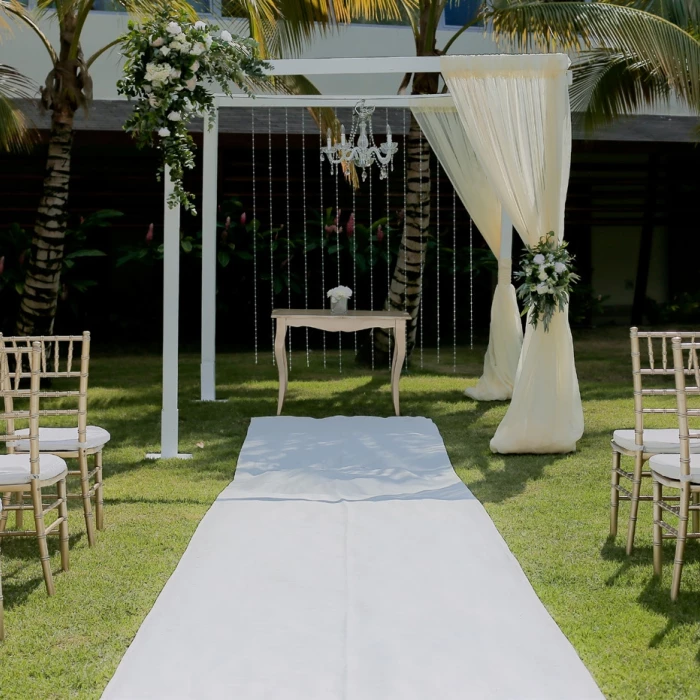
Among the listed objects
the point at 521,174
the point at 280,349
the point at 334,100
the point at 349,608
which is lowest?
the point at 349,608

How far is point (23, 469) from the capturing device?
145 inches

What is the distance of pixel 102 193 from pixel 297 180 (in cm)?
241

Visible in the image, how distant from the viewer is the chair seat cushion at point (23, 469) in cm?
361

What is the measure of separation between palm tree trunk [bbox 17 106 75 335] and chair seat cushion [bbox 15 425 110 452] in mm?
4166

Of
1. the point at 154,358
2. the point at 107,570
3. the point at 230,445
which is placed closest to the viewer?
the point at 107,570

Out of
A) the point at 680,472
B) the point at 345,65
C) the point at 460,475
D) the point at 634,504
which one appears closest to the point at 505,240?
the point at 345,65

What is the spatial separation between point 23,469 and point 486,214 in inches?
202

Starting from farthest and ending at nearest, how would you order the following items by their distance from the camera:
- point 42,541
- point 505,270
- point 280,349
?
1. point 505,270
2. point 280,349
3. point 42,541

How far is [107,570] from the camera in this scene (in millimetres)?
4008

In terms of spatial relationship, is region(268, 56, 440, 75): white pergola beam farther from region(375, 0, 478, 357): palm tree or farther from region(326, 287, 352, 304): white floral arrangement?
region(375, 0, 478, 357): palm tree

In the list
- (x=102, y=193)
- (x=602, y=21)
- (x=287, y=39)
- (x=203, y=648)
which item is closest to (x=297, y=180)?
(x=102, y=193)

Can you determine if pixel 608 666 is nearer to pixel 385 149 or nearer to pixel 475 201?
pixel 385 149

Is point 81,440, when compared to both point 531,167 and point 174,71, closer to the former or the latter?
point 174,71

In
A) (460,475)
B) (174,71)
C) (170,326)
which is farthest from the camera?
(170,326)
